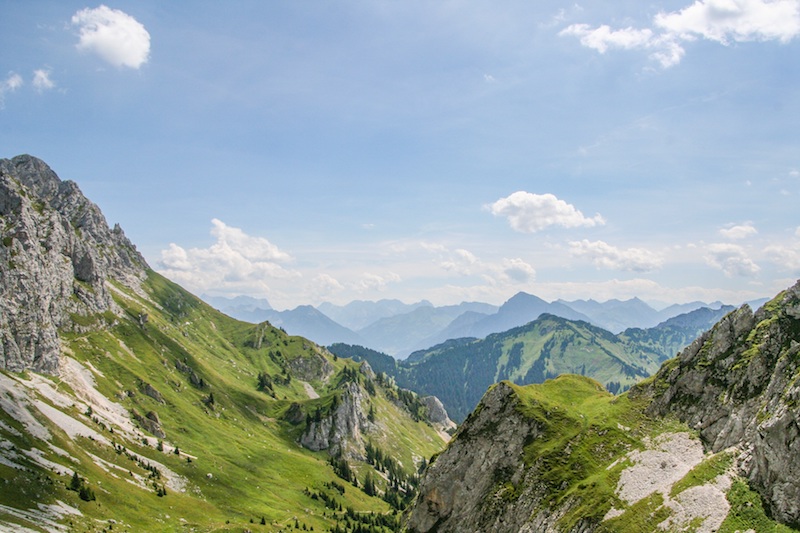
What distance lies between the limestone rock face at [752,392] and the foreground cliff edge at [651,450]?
5.9 inches

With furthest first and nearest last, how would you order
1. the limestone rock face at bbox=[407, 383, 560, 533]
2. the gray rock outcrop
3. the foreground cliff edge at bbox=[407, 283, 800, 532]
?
1. the limestone rock face at bbox=[407, 383, 560, 533]
2. the gray rock outcrop
3. the foreground cliff edge at bbox=[407, 283, 800, 532]

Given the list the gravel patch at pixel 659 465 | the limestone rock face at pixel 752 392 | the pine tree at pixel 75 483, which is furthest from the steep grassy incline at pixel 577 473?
the pine tree at pixel 75 483

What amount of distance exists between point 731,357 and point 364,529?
14420 cm

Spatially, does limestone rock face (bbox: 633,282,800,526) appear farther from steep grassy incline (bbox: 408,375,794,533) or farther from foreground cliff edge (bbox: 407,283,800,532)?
steep grassy incline (bbox: 408,375,794,533)

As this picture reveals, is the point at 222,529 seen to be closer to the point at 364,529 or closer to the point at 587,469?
the point at 364,529

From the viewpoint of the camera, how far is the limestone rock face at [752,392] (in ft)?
158

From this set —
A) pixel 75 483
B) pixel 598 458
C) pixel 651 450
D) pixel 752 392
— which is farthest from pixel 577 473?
pixel 75 483

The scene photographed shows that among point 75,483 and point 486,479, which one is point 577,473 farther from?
point 75,483

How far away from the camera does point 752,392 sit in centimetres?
6141

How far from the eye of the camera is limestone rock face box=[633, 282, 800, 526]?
158ft

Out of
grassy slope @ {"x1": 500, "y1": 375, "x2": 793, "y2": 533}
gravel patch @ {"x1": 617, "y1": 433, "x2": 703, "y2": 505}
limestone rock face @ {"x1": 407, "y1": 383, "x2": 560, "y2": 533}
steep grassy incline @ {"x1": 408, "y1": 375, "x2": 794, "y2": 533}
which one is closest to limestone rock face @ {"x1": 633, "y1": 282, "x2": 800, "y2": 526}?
steep grassy incline @ {"x1": 408, "y1": 375, "x2": 794, "y2": 533}

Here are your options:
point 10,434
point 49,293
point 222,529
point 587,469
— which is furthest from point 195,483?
point 587,469

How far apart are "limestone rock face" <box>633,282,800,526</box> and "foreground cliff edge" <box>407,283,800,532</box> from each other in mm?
151

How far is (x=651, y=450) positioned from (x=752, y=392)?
15280mm
